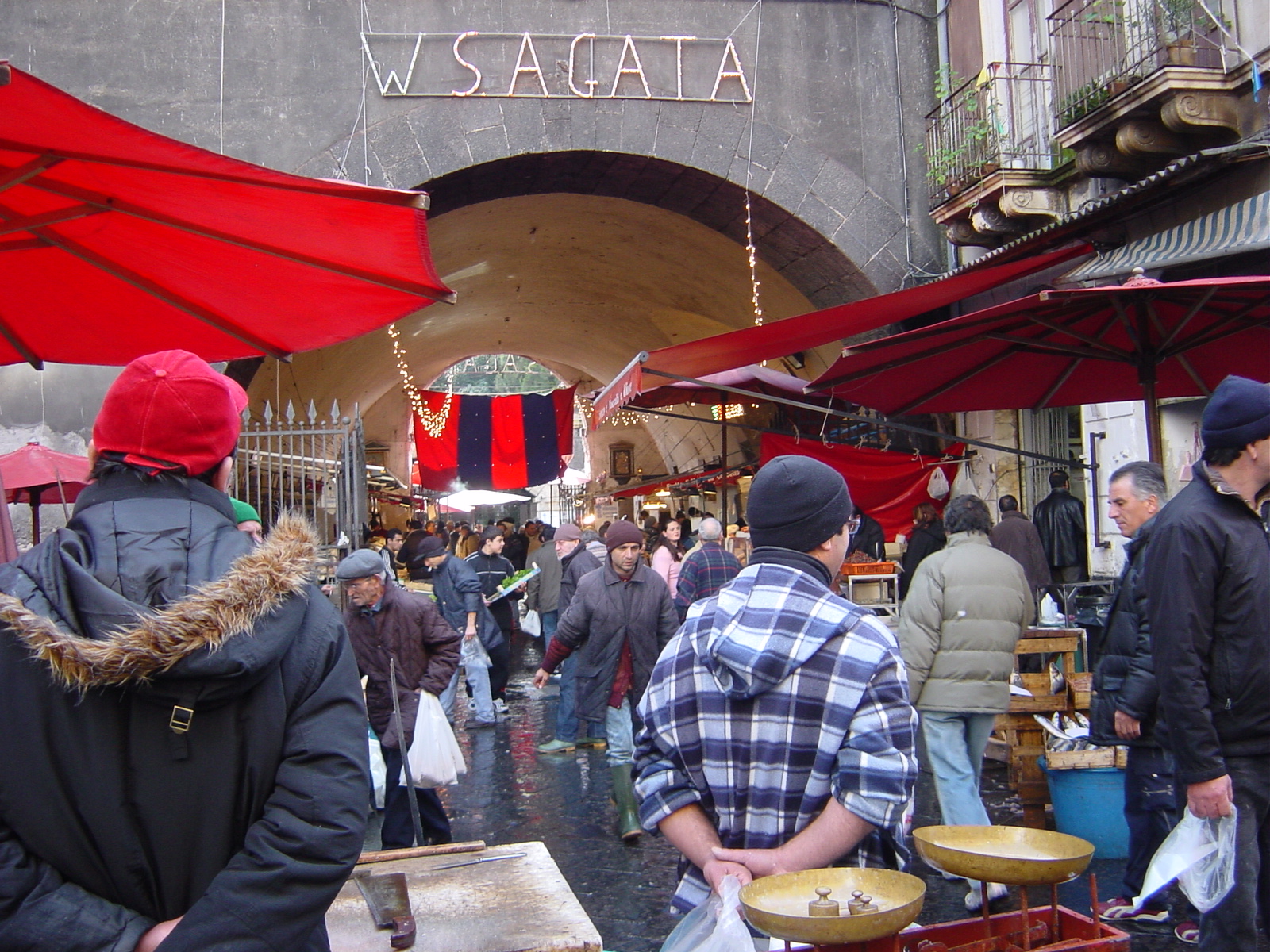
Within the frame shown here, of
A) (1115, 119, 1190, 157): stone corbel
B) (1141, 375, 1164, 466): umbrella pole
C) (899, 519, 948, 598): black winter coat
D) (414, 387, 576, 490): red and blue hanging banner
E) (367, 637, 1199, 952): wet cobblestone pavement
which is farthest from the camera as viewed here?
(414, 387, 576, 490): red and blue hanging banner

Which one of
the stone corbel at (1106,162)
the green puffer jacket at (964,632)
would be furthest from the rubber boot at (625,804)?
the stone corbel at (1106,162)

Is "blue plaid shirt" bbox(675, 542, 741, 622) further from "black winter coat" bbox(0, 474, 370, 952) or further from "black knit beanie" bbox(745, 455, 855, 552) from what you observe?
"black winter coat" bbox(0, 474, 370, 952)

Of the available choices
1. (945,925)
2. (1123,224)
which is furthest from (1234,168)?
(945,925)

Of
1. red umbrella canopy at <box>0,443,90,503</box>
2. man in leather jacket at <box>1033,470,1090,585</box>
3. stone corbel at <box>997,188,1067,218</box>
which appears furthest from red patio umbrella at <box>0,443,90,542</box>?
man in leather jacket at <box>1033,470,1090,585</box>

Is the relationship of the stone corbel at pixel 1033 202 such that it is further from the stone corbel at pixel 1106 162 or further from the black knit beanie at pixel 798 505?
the black knit beanie at pixel 798 505

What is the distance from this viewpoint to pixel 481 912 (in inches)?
110

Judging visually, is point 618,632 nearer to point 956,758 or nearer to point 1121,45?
point 956,758

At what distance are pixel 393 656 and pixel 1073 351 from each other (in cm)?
400

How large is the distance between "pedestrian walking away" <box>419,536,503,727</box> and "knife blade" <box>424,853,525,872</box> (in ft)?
20.1

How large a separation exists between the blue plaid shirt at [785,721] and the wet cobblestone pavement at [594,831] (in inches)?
99.9

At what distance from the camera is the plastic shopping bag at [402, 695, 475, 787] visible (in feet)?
18.0

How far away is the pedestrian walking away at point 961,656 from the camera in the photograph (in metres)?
5.18

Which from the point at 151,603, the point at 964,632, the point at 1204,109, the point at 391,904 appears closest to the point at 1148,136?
the point at 1204,109

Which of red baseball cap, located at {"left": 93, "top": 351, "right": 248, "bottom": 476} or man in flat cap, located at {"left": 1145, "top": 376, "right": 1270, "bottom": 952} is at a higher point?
red baseball cap, located at {"left": 93, "top": 351, "right": 248, "bottom": 476}
